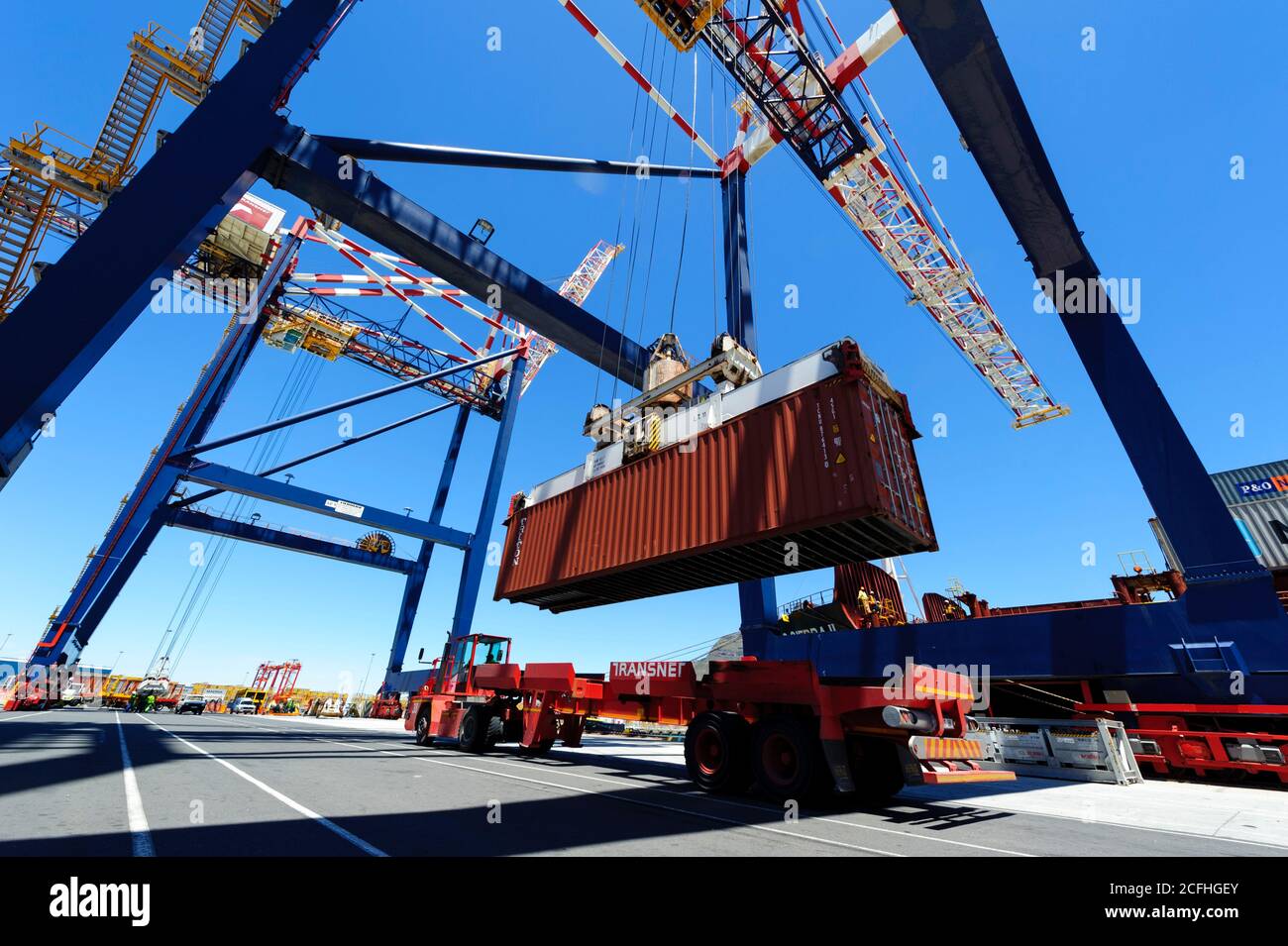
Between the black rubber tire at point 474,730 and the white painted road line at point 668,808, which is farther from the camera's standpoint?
the black rubber tire at point 474,730

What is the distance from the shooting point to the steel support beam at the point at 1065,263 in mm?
8336

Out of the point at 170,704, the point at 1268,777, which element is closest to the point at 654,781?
the point at 1268,777

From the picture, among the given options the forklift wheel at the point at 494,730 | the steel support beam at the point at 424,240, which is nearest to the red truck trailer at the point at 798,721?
the forklift wheel at the point at 494,730

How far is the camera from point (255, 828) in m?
4.20

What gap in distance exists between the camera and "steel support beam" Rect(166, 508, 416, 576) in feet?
84.3

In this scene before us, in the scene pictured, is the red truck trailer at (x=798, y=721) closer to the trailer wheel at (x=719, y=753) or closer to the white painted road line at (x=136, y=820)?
the trailer wheel at (x=719, y=753)

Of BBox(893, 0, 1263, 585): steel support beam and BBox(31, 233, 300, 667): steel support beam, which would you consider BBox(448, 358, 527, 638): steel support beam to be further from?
BBox(893, 0, 1263, 585): steel support beam

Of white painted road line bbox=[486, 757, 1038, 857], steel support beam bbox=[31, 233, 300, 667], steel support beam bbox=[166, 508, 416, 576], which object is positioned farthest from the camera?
steel support beam bbox=[166, 508, 416, 576]

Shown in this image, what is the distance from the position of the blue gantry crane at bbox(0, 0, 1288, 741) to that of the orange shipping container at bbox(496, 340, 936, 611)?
310 cm

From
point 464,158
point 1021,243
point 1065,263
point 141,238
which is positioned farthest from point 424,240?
point 1065,263

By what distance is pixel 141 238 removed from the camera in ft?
30.2

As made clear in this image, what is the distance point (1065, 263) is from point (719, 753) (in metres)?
11.3

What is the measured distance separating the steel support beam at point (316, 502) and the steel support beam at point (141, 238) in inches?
575

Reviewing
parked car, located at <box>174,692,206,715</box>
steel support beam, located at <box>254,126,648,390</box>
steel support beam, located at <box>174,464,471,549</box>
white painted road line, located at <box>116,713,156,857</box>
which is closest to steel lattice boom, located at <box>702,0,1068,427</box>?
steel support beam, located at <box>254,126,648,390</box>
